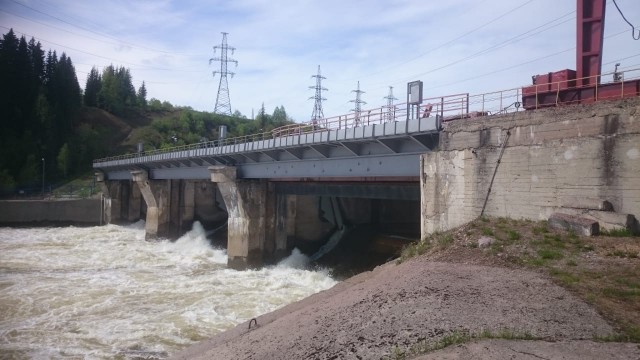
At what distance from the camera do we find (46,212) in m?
48.3

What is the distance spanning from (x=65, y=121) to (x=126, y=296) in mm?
71275

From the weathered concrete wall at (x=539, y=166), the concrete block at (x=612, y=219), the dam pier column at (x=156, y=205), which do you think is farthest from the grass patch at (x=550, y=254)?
the dam pier column at (x=156, y=205)

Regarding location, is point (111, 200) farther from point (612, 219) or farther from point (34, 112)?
point (612, 219)

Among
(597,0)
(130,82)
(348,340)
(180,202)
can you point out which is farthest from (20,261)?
(130,82)

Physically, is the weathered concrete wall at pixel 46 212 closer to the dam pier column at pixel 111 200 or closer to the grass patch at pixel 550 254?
the dam pier column at pixel 111 200

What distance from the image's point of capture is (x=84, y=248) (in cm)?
3469

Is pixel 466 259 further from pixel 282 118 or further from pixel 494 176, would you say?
pixel 282 118

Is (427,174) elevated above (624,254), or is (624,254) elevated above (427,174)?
(427,174)

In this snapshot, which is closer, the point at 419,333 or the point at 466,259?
the point at 419,333

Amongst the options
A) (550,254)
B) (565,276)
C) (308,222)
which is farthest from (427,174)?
(308,222)

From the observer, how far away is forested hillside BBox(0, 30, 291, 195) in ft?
201

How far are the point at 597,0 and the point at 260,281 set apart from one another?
1939 centimetres

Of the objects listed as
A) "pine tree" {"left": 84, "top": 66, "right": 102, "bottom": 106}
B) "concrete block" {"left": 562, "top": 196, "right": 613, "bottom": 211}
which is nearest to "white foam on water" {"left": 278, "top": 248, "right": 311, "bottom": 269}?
"concrete block" {"left": 562, "top": 196, "right": 613, "bottom": 211}

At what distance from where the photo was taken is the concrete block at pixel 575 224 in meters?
11.2
